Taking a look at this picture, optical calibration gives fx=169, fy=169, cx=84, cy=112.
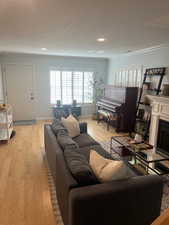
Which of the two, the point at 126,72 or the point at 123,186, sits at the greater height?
the point at 126,72

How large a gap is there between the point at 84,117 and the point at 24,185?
15.8ft

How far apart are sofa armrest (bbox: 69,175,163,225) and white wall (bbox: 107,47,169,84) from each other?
10.6 feet

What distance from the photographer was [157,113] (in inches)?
160

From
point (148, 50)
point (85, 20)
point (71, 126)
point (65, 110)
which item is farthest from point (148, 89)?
point (65, 110)

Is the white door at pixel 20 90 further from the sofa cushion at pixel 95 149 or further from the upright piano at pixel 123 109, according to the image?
the sofa cushion at pixel 95 149

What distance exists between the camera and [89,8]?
6.90ft

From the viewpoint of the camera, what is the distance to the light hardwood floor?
79.5 inches

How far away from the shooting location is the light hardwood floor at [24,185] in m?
2.02

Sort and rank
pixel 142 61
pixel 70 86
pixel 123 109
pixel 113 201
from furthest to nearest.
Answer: pixel 70 86 < pixel 123 109 < pixel 142 61 < pixel 113 201

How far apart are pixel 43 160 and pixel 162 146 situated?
9.02ft

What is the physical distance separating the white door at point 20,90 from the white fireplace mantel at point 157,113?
441 cm

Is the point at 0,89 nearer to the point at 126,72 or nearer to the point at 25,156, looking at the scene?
the point at 25,156

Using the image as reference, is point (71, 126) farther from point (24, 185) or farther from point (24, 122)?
point (24, 122)

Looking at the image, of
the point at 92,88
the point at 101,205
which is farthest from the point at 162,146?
the point at 92,88
